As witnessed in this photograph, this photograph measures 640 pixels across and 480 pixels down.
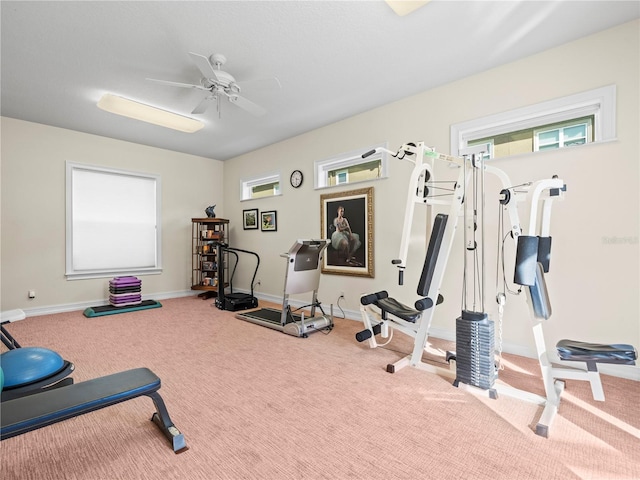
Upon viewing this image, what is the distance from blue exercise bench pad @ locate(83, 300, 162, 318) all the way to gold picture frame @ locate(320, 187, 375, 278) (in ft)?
10.1

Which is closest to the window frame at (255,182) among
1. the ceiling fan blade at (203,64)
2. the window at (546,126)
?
the ceiling fan blade at (203,64)

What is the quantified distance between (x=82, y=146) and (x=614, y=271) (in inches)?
282

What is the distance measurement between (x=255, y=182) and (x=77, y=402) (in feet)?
17.4

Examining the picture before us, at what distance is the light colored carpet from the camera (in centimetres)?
158

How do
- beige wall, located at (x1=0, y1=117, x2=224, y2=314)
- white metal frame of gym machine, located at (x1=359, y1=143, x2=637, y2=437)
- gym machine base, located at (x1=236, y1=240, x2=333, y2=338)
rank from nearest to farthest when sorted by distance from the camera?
white metal frame of gym machine, located at (x1=359, y1=143, x2=637, y2=437)
gym machine base, located at (x1=236, y1=240, x2=333, y2=338)
beige wall, located at (x1=0, y1=117, x2=224, y2=314)

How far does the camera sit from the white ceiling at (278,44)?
241cm

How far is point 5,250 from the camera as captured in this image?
4.56 meters

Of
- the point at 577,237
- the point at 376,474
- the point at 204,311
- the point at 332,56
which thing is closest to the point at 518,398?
the point at 376,474

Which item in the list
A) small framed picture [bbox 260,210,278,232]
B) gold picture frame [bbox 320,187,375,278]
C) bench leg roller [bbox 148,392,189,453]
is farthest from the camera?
small framed picture [bbox 260,210,278,232]

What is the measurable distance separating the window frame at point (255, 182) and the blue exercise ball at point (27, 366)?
13.5ft

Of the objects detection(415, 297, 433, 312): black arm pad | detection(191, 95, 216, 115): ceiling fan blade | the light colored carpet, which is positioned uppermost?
detection(191, 95, 216, 115): ceiling fan blade

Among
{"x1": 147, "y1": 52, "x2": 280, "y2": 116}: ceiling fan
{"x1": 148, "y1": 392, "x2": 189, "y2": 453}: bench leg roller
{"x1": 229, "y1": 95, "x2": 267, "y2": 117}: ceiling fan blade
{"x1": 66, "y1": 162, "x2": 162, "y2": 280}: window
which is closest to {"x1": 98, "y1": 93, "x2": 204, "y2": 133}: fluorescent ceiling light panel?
{"x1": 147, "y1": 52, "x2": 280, "y2": 116}: ceiling fan

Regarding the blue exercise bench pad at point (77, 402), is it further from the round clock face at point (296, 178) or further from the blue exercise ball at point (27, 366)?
the round clock face at point (296, 178)

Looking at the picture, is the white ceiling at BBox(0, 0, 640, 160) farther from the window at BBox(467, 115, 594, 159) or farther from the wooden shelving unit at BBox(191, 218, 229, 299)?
the wooden shelving unit at BBox(191, 218, 229, 299)
